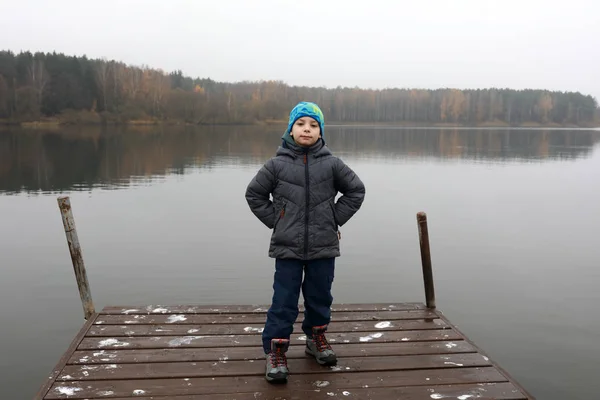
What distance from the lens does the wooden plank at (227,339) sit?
4.90 metres

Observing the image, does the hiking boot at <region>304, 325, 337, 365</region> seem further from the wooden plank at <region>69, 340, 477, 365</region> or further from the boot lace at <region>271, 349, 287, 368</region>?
the boot lace at <region>271, 349, 287, 368</region>

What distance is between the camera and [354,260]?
10875 mm

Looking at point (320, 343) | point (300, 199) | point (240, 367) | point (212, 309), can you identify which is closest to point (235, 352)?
point (240, 367)

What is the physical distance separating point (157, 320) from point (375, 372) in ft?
8.08

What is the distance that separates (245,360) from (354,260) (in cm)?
646

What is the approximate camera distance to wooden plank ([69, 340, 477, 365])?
459cm

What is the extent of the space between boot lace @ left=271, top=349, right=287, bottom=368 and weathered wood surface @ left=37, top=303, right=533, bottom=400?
0.49ft

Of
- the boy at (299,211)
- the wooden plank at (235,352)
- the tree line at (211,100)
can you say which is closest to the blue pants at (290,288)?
the boy at (299,211)

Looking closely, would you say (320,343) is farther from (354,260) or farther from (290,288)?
(354,260)

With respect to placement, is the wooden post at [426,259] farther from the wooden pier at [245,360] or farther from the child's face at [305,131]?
the child's face at [305,131]

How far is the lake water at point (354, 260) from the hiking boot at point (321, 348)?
323 cm

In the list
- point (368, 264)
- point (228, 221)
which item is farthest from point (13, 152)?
point (368, 264)

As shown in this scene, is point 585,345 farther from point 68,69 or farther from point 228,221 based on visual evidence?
point 68,69

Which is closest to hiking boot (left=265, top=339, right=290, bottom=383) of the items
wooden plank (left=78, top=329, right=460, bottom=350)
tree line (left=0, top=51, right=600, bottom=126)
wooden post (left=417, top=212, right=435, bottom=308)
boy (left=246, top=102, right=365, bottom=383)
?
boy (left=246, top=102, right=365, bottom=383)
